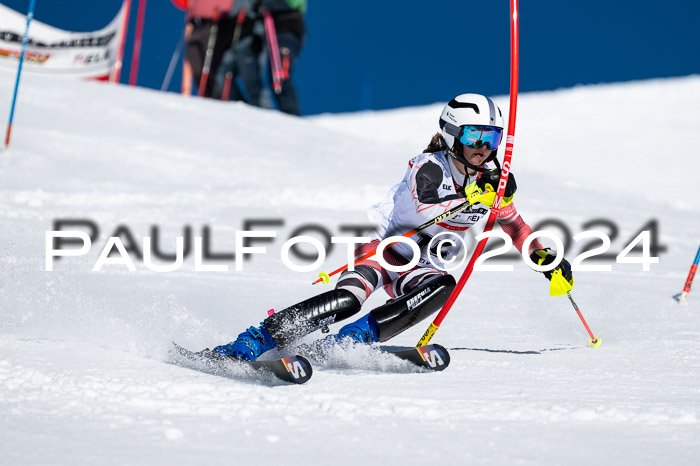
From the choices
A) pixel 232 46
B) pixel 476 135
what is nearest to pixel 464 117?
pixel 476 135

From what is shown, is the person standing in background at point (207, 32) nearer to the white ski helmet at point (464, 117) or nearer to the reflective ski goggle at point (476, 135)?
the white ski helmet at point (464, 117)

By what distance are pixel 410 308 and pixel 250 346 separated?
2.28 feet

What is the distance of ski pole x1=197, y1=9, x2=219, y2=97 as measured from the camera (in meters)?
12.3

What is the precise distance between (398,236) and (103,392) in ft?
4.92

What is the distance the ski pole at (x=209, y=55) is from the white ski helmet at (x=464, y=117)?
360 inches

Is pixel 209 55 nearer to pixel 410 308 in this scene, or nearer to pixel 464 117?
pixel 464 117

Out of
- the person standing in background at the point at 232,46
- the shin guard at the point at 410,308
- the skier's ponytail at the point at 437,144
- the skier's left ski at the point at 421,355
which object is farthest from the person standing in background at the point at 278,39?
the skier's left ski at the point at 421,355

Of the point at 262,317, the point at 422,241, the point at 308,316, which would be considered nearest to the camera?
the point at 308,316

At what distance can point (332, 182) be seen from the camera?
884cm

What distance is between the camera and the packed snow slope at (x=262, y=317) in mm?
2492

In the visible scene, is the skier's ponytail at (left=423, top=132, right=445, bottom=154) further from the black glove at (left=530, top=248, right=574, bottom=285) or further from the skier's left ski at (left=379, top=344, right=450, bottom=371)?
the skier's left ski at (left=379, top=344, right=450, bottom=371)

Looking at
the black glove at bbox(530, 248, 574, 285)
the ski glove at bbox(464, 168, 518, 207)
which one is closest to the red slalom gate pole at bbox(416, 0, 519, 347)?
the ski glove at bbox(464, 168, 518, 207)

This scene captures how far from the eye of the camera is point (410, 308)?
Answer: 3.64 metres

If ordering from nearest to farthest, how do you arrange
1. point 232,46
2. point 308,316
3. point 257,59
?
point 308,316 < point 257,59 < point 232,46
